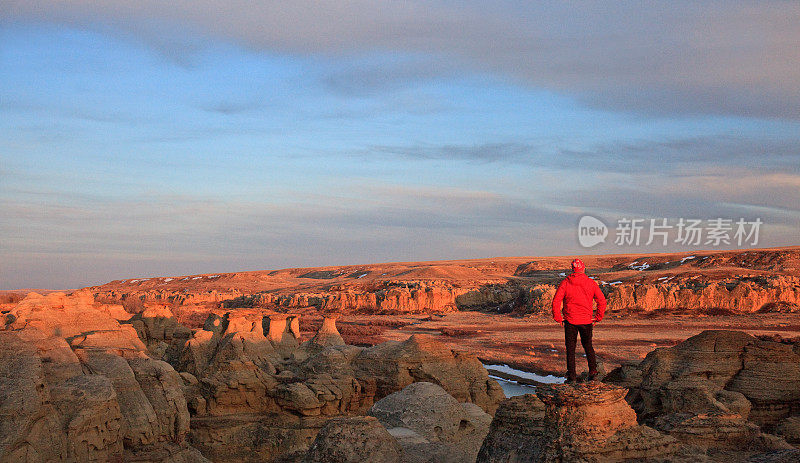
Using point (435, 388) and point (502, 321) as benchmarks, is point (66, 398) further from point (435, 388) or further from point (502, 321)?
point (502, 321)

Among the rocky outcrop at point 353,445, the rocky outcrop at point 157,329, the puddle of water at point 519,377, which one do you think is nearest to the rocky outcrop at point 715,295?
the puddle of water at point 519,377

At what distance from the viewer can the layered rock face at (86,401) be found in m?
12.8

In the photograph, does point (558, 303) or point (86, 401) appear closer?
point (558, 303)

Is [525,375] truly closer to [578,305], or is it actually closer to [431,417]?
[431,417]

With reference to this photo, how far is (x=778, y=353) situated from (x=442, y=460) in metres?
10.5

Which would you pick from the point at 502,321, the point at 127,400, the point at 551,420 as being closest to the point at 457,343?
the point at 502,321

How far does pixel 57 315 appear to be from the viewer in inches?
885

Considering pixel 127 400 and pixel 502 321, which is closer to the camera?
pixel 127 400

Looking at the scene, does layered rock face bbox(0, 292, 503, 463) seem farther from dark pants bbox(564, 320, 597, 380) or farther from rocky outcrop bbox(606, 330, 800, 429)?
dark pants bbox(564, 320, 597, 380)

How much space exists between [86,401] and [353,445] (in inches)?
233

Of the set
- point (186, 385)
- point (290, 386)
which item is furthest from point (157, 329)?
point (290, 386)

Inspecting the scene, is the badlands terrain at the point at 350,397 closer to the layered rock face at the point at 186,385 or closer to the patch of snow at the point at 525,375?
the layered rock face at the point at 186,385

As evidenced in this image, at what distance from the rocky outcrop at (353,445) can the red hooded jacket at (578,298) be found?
4002mm

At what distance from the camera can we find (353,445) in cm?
1180
